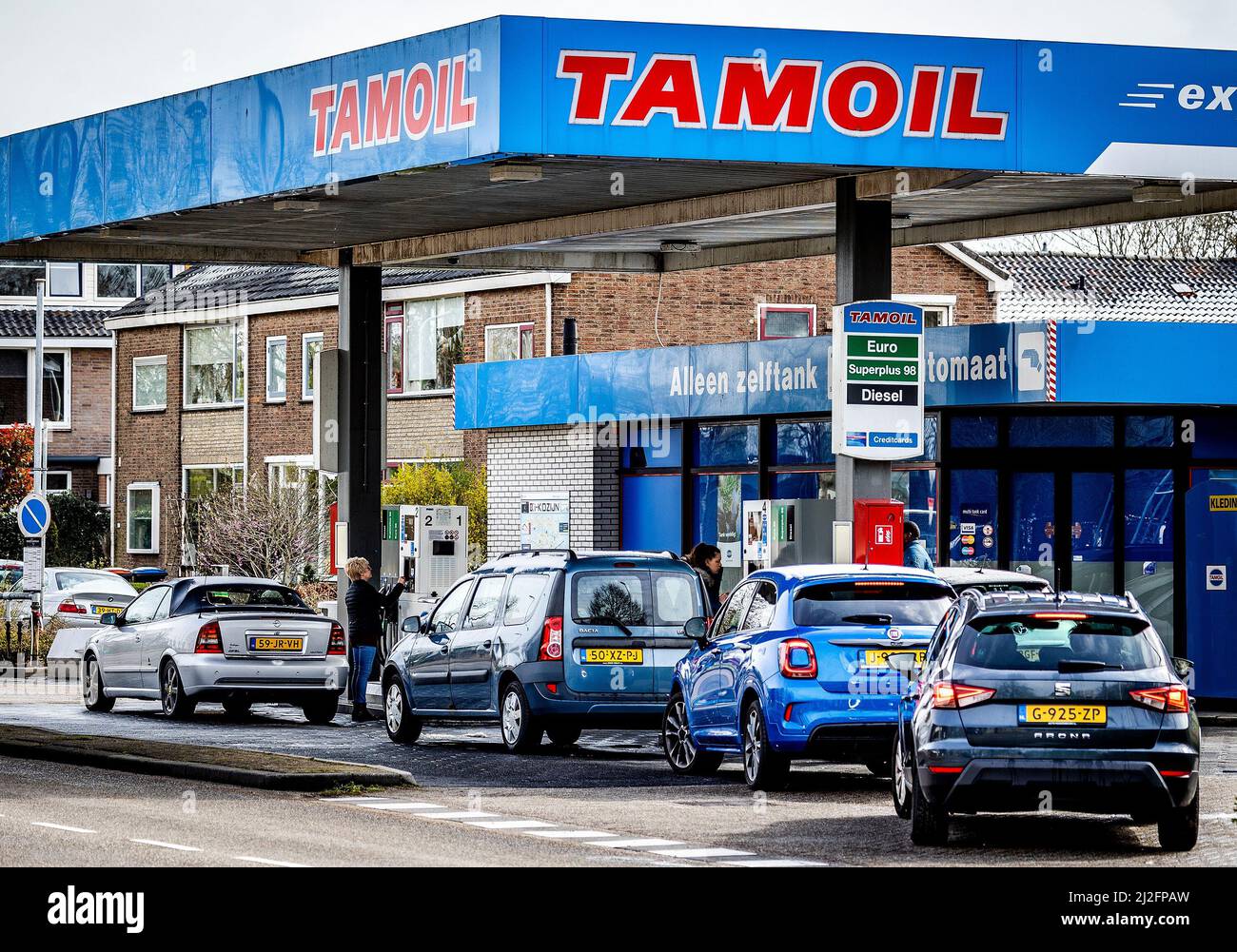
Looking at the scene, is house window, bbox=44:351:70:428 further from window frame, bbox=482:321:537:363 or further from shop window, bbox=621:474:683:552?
shop window, bbox=621:474:683:552

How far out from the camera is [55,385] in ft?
203

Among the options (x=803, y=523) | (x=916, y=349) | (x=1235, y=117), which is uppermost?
(x=1235, y=117)

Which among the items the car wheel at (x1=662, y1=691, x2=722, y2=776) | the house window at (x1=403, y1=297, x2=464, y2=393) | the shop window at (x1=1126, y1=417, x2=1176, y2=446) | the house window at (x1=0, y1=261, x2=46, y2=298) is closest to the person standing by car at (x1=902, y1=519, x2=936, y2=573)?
the shop window at (x1=1126, y1=417, x2=1176, y2=446)

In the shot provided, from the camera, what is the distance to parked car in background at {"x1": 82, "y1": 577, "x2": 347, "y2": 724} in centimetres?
2400

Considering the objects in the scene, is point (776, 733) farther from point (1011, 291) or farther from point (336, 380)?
point (1011, 291)

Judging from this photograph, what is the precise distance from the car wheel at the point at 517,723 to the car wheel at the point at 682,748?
59.7 inches

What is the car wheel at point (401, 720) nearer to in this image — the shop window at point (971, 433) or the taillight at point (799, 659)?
the taillight at point (799, 659)

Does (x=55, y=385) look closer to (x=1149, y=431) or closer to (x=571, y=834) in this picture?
(x=1149, y=431)

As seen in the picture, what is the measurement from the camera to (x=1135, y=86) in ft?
68.0

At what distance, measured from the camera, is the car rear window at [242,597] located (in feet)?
81.0

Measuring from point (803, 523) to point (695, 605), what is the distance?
5004mm

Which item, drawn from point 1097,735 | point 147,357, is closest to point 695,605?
point 1097,735

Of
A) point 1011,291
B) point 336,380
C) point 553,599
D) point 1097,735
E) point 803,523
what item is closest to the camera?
point 1097,735

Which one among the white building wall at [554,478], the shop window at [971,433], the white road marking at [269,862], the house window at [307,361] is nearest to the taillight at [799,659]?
the white road marking at [269,862]
